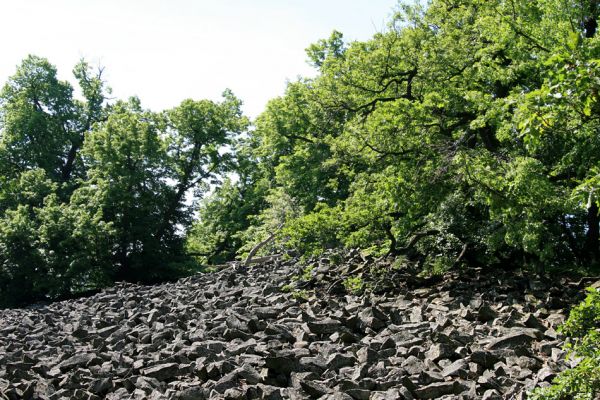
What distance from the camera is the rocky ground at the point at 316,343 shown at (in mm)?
8242

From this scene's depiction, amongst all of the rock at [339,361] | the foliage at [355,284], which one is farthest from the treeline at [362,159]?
the rock at [339,361]

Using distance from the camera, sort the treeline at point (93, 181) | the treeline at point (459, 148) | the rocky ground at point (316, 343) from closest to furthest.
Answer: the rocky ground at point (316, 343) < the treeline at point (459, 148) < the treeline at point (93, 181)

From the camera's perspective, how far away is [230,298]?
14.6m

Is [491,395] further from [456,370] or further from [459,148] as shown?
[459,148]

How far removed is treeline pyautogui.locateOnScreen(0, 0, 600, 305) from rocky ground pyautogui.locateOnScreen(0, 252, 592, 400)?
3.75 feet

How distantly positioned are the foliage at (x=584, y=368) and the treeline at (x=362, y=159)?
1.26 m

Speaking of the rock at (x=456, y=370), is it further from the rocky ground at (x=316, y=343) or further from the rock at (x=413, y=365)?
the rock at (x=413, y=365)

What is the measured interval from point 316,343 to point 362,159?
6.64 m

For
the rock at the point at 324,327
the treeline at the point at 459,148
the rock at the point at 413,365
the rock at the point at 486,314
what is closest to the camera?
the rock at the point at 413,365

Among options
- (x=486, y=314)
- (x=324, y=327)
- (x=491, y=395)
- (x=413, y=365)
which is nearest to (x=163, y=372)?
(x=324, y=327)

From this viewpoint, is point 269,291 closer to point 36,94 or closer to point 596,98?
point 596,98

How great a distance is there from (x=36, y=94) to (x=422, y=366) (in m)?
38.1

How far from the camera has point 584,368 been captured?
5496 mm

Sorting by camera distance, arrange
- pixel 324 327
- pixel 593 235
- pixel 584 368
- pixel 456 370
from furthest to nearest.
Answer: pixel 593 235 → pixel 324 327 → pixel 456 370 → pixel 584 368
